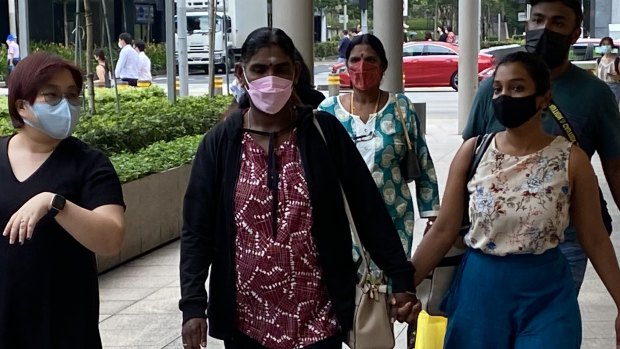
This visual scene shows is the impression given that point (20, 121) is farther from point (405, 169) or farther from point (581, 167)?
point (405, 169)

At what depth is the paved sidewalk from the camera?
666cm

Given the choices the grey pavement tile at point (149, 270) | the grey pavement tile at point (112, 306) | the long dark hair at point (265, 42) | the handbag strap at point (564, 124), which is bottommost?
the grey pavement tile at point (149, 270)

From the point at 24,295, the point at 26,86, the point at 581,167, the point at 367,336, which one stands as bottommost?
the point at 367,336

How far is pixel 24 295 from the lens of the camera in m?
3.37

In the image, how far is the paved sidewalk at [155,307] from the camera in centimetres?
666

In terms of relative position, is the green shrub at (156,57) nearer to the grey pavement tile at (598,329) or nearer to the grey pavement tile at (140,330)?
the grey pavement tile at (140,330)

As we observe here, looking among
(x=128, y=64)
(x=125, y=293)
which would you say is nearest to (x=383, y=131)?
(x=125, y=293)

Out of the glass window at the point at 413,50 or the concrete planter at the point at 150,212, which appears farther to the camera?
the glass window at the point at 413,50

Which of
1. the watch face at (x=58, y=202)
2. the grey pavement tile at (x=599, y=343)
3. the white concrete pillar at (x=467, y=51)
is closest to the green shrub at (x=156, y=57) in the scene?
the white concrete pillar at (x=467, y=51)

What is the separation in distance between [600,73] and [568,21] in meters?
16.1

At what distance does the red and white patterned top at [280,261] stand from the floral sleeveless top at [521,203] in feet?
2.06

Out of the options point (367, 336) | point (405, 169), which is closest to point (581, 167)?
point (367, 336)

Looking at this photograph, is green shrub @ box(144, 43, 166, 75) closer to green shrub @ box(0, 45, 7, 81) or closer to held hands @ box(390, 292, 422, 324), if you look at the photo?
green shrub @ box(0, 45, 7, 81)

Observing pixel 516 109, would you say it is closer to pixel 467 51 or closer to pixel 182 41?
pixel 467 51
